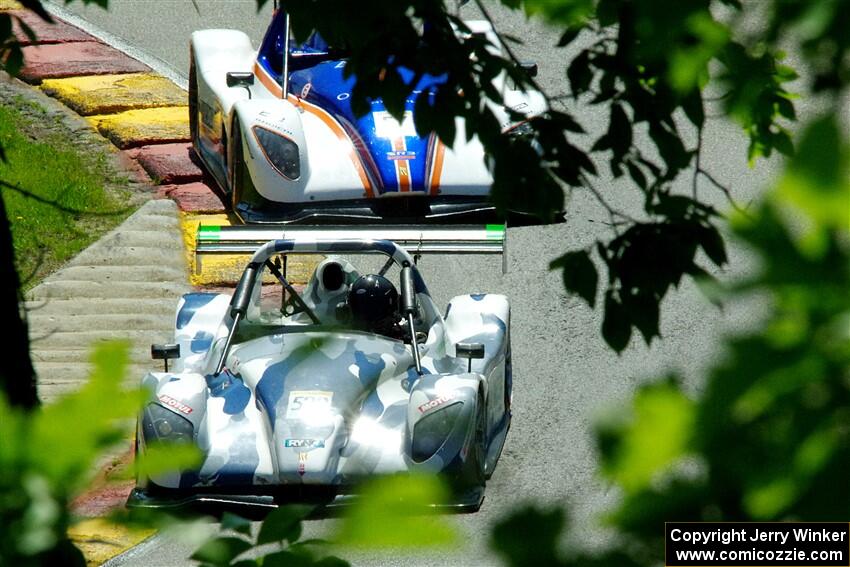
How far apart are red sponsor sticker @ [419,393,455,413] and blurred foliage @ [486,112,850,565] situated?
507cm

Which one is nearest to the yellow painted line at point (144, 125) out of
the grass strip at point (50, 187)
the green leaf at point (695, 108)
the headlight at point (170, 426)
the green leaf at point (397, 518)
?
the grass strip at point (50, 187)

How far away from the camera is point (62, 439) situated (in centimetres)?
140

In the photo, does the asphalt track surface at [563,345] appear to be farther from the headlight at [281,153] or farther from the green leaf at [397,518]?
the green leaf at [397,518]

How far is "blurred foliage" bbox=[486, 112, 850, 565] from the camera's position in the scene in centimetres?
109

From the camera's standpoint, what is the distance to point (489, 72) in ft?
11.8

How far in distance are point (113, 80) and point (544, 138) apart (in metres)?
10.4

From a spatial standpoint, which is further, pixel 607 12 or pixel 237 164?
pixel 237 164

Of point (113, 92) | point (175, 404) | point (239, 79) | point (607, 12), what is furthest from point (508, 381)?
point (113, 92)

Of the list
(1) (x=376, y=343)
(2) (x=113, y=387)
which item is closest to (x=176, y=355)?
(1) (x=376, y=343)

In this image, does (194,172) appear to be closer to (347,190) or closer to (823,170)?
(347,190)

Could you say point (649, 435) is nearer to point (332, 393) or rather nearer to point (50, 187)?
point (332, 393)

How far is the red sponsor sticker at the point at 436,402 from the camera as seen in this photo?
638 centimetres

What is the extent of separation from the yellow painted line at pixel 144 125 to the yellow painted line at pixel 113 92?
0.10 m

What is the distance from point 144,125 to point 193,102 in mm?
933
